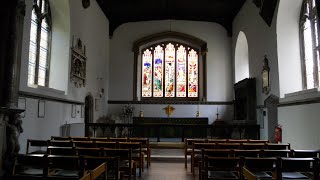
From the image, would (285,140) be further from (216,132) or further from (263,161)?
(263,161)

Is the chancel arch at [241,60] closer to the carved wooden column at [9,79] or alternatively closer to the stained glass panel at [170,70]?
the stained glass panel at [170,70]

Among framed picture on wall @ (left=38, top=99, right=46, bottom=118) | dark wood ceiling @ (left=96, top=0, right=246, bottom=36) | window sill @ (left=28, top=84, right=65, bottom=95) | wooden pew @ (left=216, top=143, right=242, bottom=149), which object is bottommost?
wooden pew @ (left=216, top=143, right=242, bottom=149)

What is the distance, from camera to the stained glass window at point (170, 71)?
14445mm

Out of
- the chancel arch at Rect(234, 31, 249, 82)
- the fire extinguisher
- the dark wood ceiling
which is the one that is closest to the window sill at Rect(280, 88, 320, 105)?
the fire extinguisher

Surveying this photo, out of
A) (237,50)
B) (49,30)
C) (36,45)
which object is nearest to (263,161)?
(36,45)

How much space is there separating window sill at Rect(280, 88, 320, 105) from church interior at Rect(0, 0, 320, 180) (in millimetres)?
45

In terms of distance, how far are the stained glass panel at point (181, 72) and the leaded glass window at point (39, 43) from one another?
723 centimetres

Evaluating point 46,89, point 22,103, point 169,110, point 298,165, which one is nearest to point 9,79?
point 22,103

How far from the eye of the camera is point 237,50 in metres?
13.1

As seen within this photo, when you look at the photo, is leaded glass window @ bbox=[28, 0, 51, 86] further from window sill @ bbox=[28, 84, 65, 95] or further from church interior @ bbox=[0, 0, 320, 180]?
window sill @ bbox=[28, 84, 65, 95]

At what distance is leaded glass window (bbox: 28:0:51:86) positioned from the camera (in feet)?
25.0

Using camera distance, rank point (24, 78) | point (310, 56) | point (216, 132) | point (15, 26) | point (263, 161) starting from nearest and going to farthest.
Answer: point (263, 161)
point (15, 26)
point (24, 78)
point (310, 56)
point (216, 132)

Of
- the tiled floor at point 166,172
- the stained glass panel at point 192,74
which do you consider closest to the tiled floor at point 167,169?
the tiled floor at point 166,172

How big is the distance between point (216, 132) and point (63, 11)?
21.1ft
